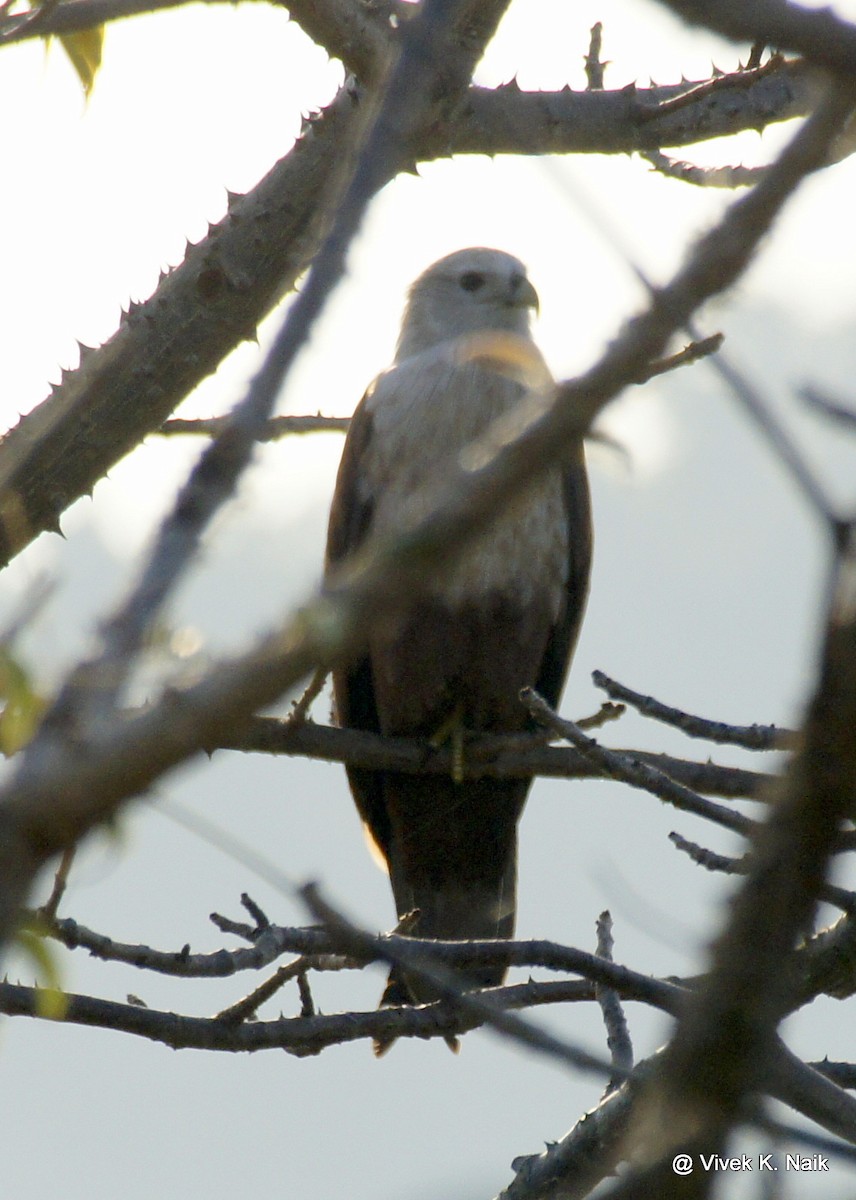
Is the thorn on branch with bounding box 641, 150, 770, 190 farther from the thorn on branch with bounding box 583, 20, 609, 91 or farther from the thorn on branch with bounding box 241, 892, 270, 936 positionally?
the thorn on branch with bounding box 241, 892, 270, 936

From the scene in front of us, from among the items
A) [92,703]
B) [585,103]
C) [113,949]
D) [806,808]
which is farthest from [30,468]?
[806,808]

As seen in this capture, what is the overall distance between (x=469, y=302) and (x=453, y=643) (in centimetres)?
178

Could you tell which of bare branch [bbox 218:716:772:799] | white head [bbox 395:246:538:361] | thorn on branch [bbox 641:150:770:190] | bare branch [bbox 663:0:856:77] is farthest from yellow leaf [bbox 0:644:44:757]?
white head [bbox 395:246:538:361]

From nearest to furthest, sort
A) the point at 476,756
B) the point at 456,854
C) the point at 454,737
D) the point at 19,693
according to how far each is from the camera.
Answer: the point at 19,693
the point at 476,756
the point at 454,737
the point at 456,854

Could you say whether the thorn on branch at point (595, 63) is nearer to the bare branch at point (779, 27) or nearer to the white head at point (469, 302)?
the white head at point (469, 302)

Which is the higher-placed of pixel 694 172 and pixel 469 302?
pixel 469 302

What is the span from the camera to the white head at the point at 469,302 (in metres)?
6.41

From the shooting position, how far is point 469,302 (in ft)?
21.4

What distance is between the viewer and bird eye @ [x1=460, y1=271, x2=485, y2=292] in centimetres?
653

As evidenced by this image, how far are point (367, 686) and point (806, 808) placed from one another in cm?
465

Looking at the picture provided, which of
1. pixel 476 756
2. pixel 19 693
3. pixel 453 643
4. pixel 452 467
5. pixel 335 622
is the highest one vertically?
pixel 452 467

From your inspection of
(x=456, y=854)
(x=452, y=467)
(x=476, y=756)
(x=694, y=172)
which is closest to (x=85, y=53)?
(x=694, y=172)

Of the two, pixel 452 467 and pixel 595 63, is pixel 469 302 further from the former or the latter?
pixel 595 63

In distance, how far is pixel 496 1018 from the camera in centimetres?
166
